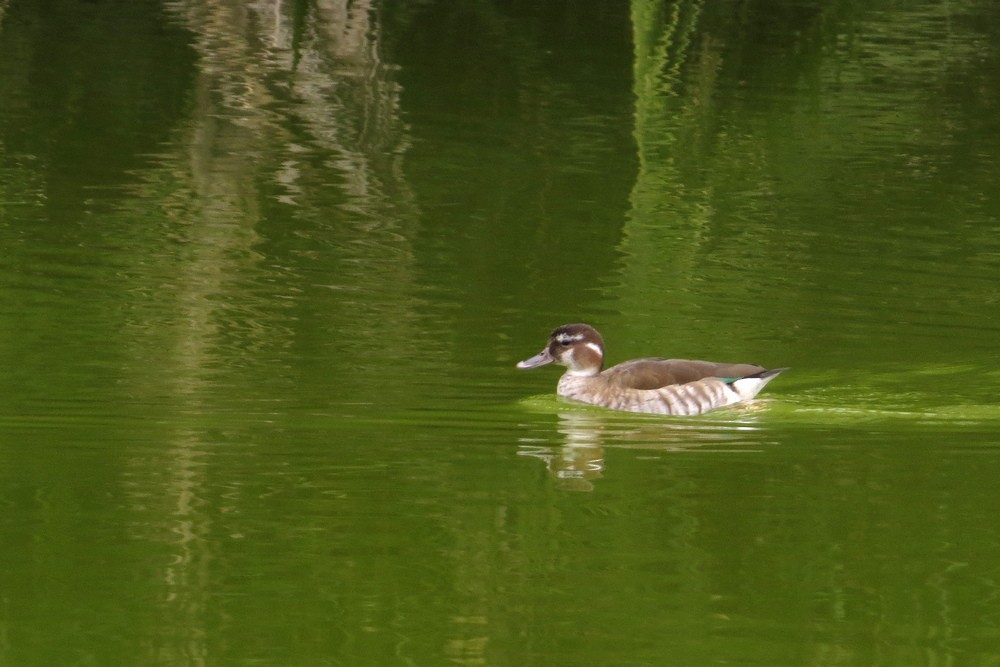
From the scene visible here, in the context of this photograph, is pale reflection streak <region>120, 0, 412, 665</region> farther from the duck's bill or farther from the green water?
the duck's bill

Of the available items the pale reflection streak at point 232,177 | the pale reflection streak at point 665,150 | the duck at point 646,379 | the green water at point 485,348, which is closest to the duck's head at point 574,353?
the duck at point 646,379

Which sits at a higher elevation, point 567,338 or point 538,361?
point 567,338

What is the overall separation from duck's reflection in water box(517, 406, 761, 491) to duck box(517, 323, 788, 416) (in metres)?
0.11

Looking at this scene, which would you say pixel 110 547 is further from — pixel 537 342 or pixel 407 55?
pixel 407 55

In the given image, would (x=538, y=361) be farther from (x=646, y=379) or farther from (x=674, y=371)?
(x=674, y=371)

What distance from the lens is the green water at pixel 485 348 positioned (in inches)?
306

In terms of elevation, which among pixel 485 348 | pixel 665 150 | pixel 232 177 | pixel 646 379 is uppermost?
pixel 646 379

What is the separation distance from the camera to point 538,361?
1241 centimetres

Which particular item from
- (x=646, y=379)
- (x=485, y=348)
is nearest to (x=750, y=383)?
(x=646, y=379)

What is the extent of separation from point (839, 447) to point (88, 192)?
393 inches

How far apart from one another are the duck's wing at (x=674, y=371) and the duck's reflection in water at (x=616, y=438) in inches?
7.9

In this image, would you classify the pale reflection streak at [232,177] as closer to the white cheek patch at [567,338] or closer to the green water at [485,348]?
the green water at [485,348]

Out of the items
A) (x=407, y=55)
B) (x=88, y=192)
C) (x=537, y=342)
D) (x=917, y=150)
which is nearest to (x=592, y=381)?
(x=537, y=342)

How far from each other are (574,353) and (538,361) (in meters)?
0.24
